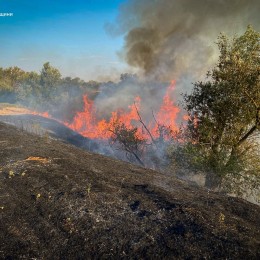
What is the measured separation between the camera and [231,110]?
1961cm

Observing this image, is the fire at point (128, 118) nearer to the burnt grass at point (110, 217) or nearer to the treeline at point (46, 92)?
the treeline at point (46, 92)

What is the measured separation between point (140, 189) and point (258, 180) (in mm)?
10405

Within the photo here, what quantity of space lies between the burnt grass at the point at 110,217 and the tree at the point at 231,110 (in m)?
5.54

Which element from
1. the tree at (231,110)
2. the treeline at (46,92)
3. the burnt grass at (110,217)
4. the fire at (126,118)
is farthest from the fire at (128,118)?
the burnt grass at (110,217)

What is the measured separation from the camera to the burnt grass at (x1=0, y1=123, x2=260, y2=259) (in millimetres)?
9258

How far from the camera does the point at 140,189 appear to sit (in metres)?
13.9

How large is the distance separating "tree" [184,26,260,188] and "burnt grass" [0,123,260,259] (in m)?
5.54

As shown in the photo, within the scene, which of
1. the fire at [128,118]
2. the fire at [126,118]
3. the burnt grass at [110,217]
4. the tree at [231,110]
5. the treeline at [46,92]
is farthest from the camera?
the treeline at [46,92]

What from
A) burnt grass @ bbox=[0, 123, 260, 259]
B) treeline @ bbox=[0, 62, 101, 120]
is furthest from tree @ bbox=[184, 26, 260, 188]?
treeline @ bbox=[0, 62, 101, 120]

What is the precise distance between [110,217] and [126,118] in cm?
4905

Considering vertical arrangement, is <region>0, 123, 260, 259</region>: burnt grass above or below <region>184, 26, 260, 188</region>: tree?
below

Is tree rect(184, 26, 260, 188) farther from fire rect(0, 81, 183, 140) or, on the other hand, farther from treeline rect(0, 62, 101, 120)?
treeline rect(0, 62, 101, 120)

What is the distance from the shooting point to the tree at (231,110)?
61.8 feet

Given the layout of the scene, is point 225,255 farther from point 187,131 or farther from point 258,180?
point 187,131
